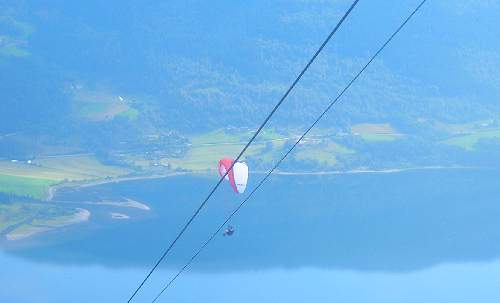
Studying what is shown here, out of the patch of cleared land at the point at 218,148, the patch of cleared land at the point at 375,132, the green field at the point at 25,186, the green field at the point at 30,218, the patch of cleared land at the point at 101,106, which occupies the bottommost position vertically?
the green field at the point at 30,218

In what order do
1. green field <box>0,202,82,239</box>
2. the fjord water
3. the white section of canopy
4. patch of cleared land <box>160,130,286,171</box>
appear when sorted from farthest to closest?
patch of cleared land <box>160,130,286,171</box>, green field <box>0,202,82,239</box>, the fjord water, the white section of canopy

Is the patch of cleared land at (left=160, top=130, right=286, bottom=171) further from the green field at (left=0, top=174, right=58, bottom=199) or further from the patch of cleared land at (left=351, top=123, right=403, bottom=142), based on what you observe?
the green field at (left=0, top=174, right=58, bottom=199)

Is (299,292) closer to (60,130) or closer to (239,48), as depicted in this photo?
(60,130)

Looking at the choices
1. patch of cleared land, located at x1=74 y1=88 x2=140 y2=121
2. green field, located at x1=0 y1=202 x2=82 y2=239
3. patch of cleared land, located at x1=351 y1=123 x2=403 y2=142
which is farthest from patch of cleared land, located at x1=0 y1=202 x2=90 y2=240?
patch of cleared land, located at x1=351 y1=123 x2=403 y2=142

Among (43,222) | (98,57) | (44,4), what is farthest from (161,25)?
(43,222)

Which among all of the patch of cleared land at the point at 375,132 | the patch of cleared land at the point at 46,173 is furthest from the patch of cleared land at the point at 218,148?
the patch of cleared land at the point at 375,132

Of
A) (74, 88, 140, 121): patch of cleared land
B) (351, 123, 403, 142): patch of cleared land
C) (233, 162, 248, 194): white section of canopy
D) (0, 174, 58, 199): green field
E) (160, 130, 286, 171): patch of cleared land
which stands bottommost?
(233, 162, 248, 194): white section of canopy

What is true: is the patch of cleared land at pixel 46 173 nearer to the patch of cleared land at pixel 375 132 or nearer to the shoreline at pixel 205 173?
the shoreline at pixel 205 173

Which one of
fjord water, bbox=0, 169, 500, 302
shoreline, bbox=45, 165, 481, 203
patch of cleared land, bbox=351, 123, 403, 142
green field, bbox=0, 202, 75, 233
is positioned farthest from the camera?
patch of cleared land, bbox=351, 123, 403, 142

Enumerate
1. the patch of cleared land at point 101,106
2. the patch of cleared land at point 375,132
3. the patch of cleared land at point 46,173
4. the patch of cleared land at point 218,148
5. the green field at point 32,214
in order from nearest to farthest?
1. the green field at point 32,214
2. the patch of cleared land at point 46,173
3. the patch of cleared land at point 218,148
4. the patch of cleared land at point 375,132
5. the patch of cleared land at point 101,106
